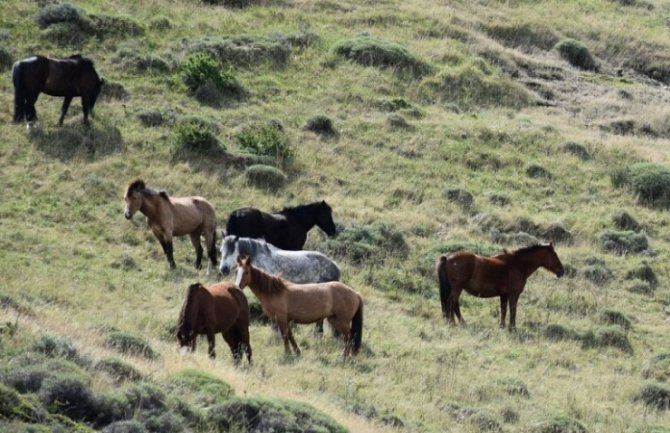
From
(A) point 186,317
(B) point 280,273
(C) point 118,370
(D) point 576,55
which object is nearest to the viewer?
(C) point 118,370

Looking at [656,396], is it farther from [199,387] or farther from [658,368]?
[199,387]

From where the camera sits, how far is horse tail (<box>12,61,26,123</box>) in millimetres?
29737

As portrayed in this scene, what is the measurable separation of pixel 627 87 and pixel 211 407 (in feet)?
109

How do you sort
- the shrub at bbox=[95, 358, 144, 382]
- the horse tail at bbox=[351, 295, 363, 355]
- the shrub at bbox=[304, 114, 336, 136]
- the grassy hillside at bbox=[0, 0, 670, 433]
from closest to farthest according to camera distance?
the shrub at bbox=[95, 358, 144, 382] < the grassy hillside at bbox=[0, 0, 670, 433] < the horse tail at bbox=[351, 295, 363, 355] < the shrub at bbox=[304, 114, 336, 136]

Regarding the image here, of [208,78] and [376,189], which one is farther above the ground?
[208,78]

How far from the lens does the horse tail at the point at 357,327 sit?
2015 centimetres

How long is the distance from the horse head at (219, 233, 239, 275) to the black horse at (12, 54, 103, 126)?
10227 millimetres

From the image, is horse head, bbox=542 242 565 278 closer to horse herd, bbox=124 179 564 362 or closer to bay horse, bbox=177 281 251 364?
horse herd, bbox=124 179 564 362

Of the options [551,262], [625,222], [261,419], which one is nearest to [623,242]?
[625,222]

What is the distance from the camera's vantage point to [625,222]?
31078mm

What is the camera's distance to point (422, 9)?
1854 inches

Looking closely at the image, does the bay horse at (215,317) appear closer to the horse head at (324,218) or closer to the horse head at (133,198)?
the horse head at (133,198)

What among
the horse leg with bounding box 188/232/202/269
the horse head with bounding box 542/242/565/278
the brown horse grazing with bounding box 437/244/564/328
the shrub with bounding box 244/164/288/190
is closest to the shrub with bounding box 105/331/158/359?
the horse leg with bounding box 188/232/202/269

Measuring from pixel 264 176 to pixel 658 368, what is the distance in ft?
36.1
